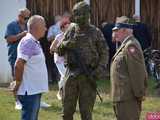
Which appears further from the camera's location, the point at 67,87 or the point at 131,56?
the point at 67,87

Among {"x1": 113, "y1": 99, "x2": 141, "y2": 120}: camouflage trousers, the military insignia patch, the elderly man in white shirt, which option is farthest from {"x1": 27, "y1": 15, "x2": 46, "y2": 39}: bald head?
{"x1": 113, "y1": 99, "x2": 141, "y2": 120}: camouflage trousers

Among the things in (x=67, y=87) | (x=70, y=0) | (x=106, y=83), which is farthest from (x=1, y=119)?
(x=70, y=0)

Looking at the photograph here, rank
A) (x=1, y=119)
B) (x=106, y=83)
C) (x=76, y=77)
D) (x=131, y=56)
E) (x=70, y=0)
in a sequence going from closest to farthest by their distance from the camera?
(x=131, y=56)
(x=76, y=77)
(x=1, y=119)
(x=106, y=83)
(x=70, y=0)

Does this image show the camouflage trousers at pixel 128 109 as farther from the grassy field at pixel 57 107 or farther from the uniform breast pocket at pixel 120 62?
the grassy field at pixel 57 107

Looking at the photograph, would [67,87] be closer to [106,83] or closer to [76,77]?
[76,77]

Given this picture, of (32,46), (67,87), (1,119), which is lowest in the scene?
(1,119)

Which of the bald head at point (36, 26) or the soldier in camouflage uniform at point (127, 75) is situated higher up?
the bald head at point (36, 26)

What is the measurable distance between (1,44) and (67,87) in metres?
7.70

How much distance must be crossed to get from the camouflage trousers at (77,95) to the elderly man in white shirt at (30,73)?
0.57m

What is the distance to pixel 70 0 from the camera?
16.8 metres

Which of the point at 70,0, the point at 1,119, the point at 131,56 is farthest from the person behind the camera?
the point at 70,0

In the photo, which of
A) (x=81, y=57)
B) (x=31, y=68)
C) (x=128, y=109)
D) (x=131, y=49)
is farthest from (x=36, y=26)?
(x=128, y=109)

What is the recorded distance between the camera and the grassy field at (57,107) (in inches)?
435

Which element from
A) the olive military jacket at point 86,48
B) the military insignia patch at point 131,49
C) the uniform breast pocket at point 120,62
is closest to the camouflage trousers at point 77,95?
the olive military jacket at point 86,48
